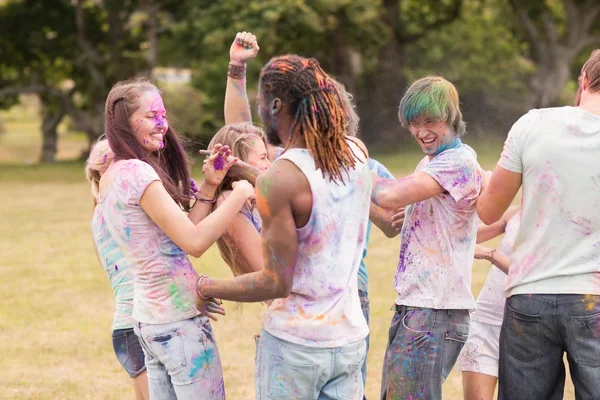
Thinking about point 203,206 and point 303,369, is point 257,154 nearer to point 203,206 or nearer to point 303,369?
point 203,206

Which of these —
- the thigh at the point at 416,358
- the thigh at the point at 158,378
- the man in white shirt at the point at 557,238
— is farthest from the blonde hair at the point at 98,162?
the man in white shirt at the point at 557,238

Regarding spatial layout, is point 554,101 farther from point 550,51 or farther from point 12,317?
point 12,317

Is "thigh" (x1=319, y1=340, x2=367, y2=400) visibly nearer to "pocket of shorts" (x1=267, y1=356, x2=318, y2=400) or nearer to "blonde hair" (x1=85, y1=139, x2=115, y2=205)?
"pocket of shorts" (x1=267, y1=356, x2=318, y2=400)

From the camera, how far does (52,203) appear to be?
640 inches

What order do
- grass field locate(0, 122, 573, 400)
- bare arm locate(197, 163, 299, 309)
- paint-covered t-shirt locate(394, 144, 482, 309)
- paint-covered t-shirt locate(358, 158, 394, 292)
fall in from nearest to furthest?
bare arm locate(197, 163, 299, 309), paint-covered t-shirt locate(394, 144, 482, 309), paint-covered t-shirt locate(358, 158, 394, 292), grass field locate(0, 122, 573, 400)

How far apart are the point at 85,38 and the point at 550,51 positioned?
15.7m

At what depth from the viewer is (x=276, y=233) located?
2.57 meters

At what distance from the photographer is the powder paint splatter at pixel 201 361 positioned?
3049 mm

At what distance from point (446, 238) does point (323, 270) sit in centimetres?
92

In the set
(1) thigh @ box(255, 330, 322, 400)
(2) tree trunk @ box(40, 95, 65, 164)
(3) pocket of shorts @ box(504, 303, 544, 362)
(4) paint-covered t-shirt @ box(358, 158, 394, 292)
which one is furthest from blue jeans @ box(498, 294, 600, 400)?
(2) tree trunk @ box(40, 95, 65, 164)

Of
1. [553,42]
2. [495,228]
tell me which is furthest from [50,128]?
[495,228]

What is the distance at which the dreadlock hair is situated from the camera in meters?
2.63

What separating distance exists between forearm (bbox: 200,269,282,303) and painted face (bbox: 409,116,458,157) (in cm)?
110

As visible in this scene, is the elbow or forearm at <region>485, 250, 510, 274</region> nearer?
the elbow
